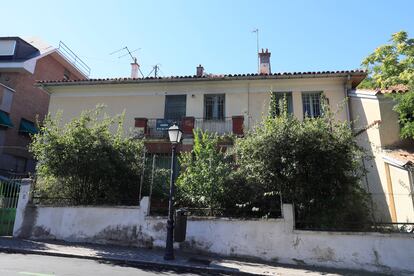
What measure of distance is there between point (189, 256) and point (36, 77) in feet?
59.4

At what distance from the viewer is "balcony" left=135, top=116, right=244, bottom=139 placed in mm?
16375

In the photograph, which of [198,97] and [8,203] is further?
[198,97]

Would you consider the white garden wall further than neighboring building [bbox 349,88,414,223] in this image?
No

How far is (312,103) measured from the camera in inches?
659

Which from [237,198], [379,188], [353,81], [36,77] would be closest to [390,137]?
[379,188]

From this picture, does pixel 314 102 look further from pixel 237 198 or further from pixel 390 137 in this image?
pixel 237 198

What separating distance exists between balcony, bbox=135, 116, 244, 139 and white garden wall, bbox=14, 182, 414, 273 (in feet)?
17.5

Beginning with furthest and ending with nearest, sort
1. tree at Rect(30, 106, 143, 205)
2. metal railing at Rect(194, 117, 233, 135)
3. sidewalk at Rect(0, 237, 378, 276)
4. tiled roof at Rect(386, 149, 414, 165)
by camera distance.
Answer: metal railing at Rect(194, 117, 233, 135) < tiled roof at Rect(386, 149, 414, 165) < tree at Rect(30, 106, 143, 205) < sidewalk at Rect(0, 237, 378, 276)

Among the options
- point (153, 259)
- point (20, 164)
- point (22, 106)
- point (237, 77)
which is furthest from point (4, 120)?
point (153, 259)

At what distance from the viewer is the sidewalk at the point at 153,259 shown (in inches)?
352

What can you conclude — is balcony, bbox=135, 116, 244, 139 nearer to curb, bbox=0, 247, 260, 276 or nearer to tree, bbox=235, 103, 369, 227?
tree, bbox=235, 103, 369, 227

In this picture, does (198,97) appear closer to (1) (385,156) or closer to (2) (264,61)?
(2) (264,61)

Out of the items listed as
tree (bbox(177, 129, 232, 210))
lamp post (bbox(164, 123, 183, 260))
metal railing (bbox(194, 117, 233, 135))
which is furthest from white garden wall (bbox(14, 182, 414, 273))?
metal railing (bbox(194, 117, 233, 135))

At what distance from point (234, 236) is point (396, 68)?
14363 mm
